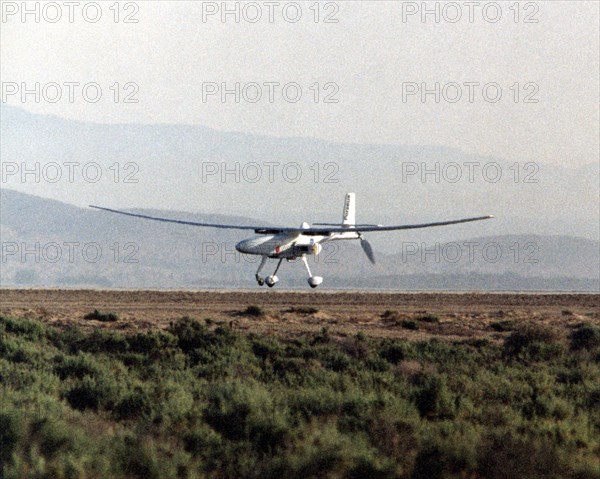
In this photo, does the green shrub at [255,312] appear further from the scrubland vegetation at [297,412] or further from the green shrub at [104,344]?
the scrubland vegetation at [297,412]

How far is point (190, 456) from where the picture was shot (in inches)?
537

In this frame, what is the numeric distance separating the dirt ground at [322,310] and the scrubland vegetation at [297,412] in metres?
10.0

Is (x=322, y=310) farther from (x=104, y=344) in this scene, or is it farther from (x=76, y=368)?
(x=76, y=368)

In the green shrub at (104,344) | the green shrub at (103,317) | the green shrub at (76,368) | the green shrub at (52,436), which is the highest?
the green shrub at (103,317)

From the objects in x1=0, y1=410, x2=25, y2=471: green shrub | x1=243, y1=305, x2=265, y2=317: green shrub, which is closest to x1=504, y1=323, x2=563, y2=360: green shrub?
x1=0, y1=410, x2=25, y2=471: green shrub

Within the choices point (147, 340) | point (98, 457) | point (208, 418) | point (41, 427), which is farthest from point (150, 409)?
point (147, 340)

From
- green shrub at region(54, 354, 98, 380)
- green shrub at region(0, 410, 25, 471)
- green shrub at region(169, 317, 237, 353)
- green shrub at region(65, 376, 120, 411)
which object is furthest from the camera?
green shrub at region(169, 317, 237, 353)

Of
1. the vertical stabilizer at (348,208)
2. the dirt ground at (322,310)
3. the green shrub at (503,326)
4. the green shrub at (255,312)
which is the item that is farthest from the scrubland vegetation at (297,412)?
the vertical stabilizer at (348,208)

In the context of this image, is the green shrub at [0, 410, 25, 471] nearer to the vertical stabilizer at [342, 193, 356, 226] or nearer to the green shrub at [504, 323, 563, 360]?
the green shrub at [504, 323, 563, 360]

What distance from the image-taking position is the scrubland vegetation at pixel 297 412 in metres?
12.9

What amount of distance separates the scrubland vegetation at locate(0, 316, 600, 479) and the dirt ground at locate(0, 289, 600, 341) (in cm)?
1002

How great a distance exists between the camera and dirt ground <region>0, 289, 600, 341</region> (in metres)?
40.3

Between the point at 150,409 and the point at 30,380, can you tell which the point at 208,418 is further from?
the point at 30,380

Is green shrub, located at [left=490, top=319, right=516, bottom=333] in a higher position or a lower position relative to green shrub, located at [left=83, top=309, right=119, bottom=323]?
lower
